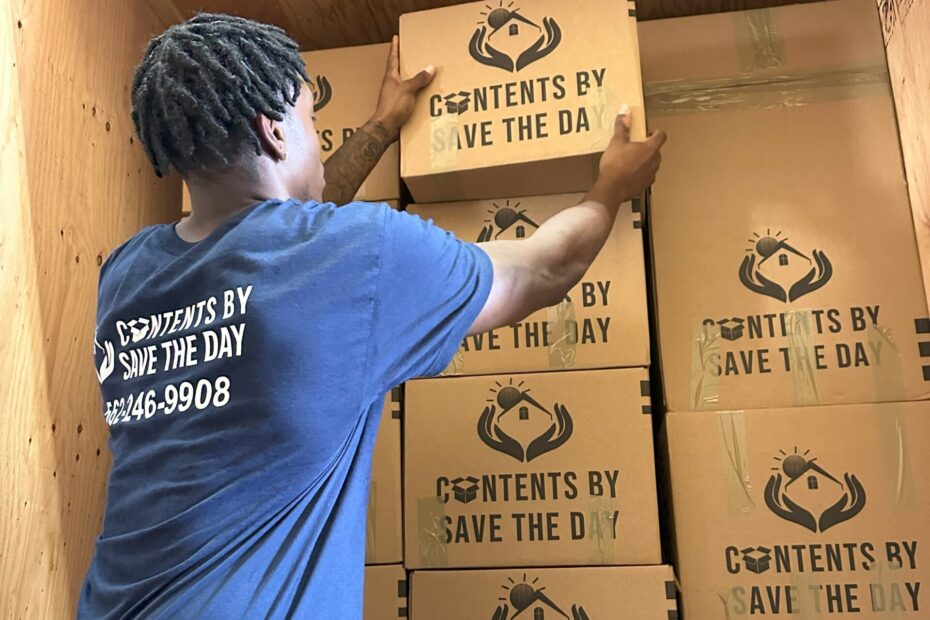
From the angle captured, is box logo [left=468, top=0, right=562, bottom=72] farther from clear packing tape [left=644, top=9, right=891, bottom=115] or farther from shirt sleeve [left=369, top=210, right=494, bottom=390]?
shirt sleeve [left=369, top=210, right=494, bottom=390]

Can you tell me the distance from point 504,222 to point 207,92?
678mm

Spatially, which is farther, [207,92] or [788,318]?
[788,318]

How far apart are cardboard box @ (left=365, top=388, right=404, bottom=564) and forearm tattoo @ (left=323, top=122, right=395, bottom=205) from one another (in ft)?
1.04

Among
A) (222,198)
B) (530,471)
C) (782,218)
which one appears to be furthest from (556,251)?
(782,218)

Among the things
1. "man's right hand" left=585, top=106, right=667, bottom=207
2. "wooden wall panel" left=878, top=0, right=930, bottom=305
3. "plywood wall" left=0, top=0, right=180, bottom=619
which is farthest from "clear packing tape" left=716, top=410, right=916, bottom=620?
"plywood wall" left=0, top=0, right=180, bottom=619

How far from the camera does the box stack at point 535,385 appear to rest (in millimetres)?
1336

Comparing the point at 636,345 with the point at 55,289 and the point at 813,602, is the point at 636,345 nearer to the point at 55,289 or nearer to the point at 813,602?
the point at 813,602

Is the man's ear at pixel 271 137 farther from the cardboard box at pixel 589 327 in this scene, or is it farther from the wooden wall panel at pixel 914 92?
the wooden wall panel at pixel 914 92

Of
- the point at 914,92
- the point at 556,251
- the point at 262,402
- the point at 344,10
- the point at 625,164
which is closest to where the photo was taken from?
the point at 262,402

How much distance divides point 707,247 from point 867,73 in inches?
14.6

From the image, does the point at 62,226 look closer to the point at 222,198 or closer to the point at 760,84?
the point at 222,198

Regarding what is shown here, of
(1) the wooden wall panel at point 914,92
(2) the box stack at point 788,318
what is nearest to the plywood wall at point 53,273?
(2) the box stack at point 788,318

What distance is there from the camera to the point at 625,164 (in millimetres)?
1254

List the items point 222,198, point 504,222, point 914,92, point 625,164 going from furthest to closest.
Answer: point 504,222 < point 914,92 < point 625,164 < point 222,198
